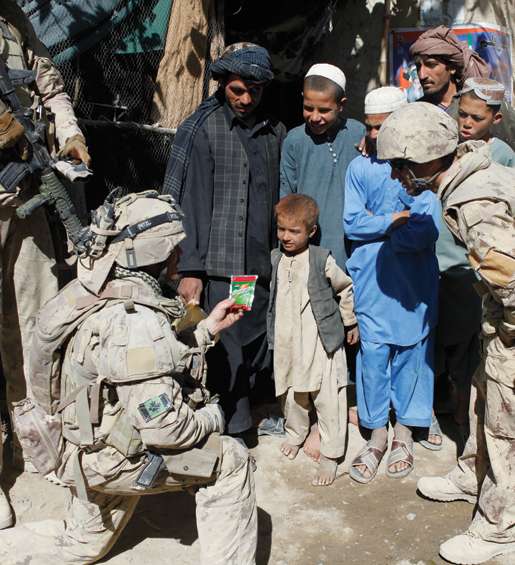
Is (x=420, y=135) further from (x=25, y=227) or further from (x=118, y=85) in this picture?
(x=118, y=85)

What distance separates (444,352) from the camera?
459cm

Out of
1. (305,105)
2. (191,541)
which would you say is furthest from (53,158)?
(191,541)

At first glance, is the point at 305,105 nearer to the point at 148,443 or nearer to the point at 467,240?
the point at 467,240

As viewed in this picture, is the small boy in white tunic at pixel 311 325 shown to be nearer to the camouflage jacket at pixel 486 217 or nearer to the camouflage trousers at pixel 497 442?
the camouflage trousers at pixel 497 442

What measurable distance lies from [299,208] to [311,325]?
683 mm

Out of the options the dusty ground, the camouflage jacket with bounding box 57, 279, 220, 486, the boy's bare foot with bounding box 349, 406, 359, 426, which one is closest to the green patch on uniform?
the camouflage jacket with bounding box 57, 279, 220, 486

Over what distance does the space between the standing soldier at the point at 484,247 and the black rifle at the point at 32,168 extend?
159 centimetres

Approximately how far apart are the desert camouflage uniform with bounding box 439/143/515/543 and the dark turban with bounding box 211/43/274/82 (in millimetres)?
1252

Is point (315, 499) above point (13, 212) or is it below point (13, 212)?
below

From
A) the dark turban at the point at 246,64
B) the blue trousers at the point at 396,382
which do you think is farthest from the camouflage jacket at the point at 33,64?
the blue trousers at the point at 396,382

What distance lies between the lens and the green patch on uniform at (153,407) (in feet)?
8.83

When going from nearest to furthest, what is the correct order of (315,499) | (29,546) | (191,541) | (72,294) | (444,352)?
(72,294) → (29,546) → (191,541) → (315,499) → (444,352)

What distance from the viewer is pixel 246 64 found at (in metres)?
3.93

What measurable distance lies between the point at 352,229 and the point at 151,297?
1573 mm
